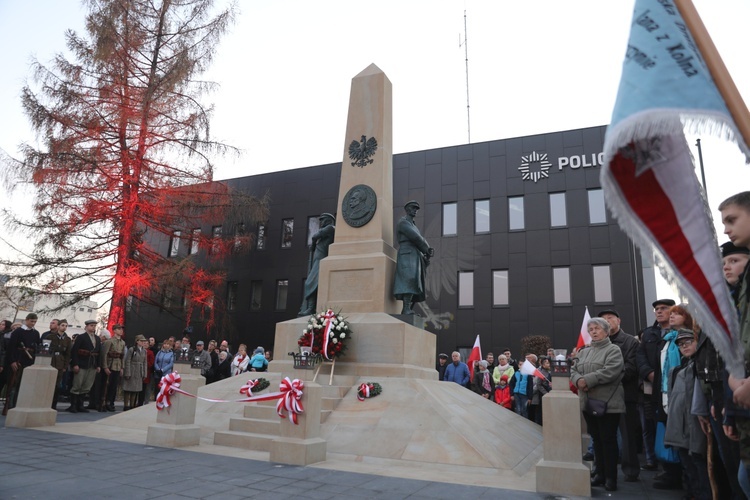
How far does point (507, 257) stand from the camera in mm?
22328

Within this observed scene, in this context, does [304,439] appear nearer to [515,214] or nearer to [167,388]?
[167,388]

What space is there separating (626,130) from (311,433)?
Answer: 5705 millimetres

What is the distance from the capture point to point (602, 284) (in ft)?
68.1

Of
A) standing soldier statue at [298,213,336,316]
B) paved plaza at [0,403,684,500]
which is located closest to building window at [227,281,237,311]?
standing soldier statue at [298,213,336,316]

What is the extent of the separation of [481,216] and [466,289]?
3.50 meters

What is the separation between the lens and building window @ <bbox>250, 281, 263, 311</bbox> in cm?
2708

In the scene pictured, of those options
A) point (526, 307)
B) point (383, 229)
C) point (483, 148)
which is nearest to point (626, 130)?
point (383, 229)

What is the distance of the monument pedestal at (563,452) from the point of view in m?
5.33

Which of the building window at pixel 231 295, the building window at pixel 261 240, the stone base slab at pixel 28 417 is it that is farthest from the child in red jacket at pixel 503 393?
the building window at pixel 231 295

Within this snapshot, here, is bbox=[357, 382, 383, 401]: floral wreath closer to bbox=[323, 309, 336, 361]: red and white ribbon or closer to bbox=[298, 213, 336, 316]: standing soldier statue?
bbox=[323, 309, 336, 361]: red and white ribbon

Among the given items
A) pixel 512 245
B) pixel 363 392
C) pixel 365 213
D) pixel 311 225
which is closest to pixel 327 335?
pixel 363 392

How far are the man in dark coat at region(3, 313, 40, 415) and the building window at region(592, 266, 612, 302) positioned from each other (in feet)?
62.9

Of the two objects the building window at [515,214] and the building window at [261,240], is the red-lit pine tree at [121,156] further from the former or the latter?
the building window at [515,214]

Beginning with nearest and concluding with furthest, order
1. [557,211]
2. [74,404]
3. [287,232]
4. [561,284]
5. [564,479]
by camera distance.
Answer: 1. [564,479]
2. [74,404]
3. [561,284]
4. [557,211]
5. [287,232]
